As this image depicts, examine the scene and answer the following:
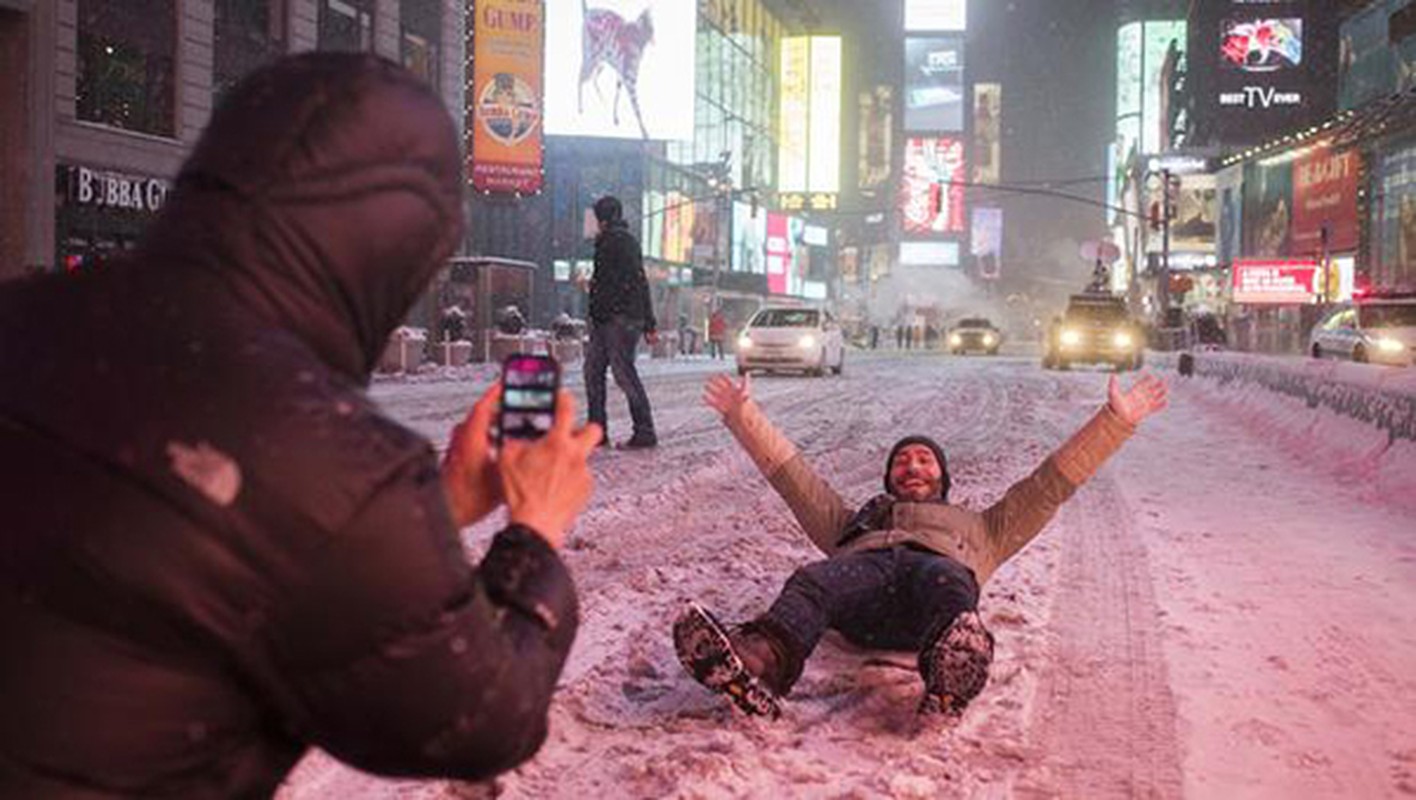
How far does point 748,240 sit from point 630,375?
2964 inches

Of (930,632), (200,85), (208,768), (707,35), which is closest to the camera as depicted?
(208,768)

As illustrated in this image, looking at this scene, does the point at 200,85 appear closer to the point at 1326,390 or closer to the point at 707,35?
the point at 1326,390

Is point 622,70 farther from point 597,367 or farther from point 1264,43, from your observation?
point 597,367

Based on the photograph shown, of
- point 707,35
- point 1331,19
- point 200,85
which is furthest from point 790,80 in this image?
point 200,85

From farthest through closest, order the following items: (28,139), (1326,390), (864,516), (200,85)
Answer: (200,85), (28,139), (1326,390), (864,516)

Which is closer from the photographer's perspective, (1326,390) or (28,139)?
(1326,390)

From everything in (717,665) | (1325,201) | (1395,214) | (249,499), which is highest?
(1325,201)

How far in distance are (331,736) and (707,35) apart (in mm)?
80463

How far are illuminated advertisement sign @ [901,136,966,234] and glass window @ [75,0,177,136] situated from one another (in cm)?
13713

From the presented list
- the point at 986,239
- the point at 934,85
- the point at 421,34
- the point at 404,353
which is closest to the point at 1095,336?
the point at 404,353

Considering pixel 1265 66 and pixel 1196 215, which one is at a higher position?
pixel 1265 66

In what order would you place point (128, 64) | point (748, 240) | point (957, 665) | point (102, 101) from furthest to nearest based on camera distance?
1. point (748, 240)
2. point (128, 64)
3. point (102, 101)
4. point (957, 665)

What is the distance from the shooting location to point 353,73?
4.61ft

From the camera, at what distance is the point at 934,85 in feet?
573
